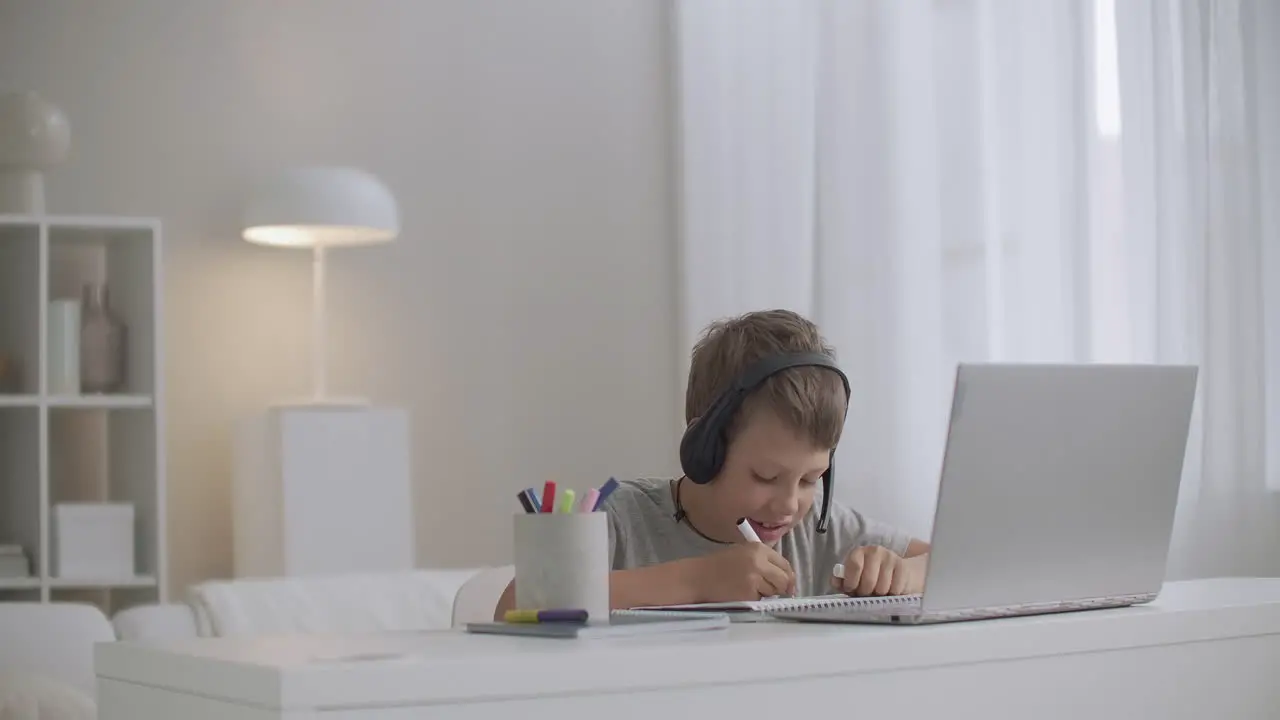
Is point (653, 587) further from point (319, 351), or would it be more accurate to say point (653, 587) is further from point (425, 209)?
point (425, 209)

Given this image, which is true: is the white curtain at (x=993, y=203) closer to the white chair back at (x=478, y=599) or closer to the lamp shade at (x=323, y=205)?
the lamp shade at (x=323, y=205)

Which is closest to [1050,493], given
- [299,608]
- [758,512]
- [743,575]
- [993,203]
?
[743,575]

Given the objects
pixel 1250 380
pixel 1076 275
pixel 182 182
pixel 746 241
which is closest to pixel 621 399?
pixel 746 241

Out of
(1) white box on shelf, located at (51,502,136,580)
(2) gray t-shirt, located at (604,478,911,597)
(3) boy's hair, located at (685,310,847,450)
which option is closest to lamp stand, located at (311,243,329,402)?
(1) white box on shelf, located at (51,502,136,580)

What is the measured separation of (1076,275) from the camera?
327 centimetres

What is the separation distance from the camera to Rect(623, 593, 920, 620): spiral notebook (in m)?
1.38

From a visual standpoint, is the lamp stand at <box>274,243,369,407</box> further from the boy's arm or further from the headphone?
the boy's arm

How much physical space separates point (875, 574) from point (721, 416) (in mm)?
286

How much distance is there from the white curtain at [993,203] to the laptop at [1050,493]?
1.75m

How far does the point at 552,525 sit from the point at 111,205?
3.28 metres

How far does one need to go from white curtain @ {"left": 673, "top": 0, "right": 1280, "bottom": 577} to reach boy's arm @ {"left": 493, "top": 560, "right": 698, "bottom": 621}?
1.75 meters

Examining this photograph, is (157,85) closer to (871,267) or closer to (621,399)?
(621,399)

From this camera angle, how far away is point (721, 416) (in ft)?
5.73

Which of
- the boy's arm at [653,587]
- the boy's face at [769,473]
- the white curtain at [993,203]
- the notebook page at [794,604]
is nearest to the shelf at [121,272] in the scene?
the white curtain at [993,203]
